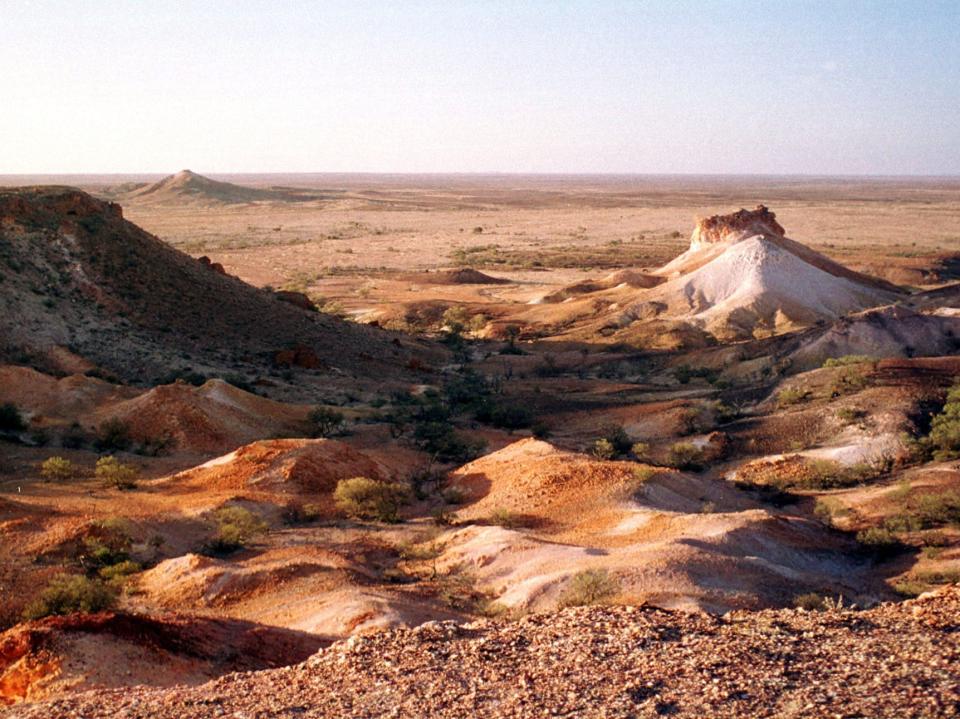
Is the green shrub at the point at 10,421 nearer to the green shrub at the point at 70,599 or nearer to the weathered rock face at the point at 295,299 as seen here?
the green shrub at the point at 70,599

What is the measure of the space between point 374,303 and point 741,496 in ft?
108

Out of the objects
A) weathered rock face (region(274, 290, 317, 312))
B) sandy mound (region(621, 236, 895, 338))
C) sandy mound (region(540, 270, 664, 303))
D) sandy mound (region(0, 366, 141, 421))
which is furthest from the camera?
sandy mound (region(540, 270, 664, 303))

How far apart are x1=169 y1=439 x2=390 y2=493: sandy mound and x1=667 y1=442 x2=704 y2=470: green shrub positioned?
249 inches

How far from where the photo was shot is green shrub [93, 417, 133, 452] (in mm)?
20922

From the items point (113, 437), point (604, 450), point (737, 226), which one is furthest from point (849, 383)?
point (737, 226)

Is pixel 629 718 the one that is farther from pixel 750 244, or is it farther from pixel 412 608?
pixel 750 244

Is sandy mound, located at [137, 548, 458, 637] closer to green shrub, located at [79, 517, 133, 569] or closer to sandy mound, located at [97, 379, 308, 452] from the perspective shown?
green shrub, located at [79, 517, 133, 569]

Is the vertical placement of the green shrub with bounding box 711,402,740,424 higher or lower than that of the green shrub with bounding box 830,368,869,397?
lower

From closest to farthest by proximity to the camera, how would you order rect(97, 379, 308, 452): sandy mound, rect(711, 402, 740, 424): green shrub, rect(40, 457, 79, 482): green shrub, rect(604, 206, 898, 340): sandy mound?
rect(40, 457, 79, 482): green shrub, rect(97, 379, 308, 452): sandy mound, rect(711, 402, 740, 424): green shrub, rect(604, 206, 898, 340): sandy mound

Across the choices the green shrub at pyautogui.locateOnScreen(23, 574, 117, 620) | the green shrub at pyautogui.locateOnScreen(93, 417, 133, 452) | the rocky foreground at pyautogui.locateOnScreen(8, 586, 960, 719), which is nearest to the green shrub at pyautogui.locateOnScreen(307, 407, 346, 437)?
the green shrub at pyautogui.locateOnScreen(93, 417, 133, 452)

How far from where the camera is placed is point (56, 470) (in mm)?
18312

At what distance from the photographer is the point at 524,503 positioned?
55.3 feet

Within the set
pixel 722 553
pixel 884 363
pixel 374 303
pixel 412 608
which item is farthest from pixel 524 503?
pixel 374 303

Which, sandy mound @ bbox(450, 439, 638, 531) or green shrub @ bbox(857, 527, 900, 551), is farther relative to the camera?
sandy mound @ bbox(450, 439, 638, 531)
